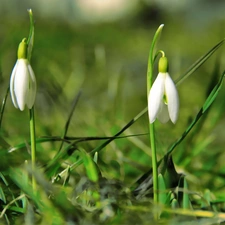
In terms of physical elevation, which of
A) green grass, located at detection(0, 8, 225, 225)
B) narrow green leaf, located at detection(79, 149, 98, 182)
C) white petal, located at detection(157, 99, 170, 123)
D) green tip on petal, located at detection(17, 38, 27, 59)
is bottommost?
green grass, located at detection(0, 8, 225, 225)

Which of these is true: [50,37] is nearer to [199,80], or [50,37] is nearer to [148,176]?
[199,80]

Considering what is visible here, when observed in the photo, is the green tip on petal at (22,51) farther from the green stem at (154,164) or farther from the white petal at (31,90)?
the green stem at (154,164)

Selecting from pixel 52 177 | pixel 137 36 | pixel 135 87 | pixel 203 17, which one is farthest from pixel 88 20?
pixel 52 177

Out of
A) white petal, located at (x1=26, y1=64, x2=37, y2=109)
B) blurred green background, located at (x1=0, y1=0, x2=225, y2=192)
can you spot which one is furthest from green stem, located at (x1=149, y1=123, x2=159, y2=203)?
blurred green background, located at (x1=0, y1=0, x2=225, y2=192)

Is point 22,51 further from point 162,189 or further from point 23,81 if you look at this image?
point 162,189

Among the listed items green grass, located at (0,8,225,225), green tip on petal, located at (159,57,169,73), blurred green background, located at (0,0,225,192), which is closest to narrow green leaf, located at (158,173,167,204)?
green grass, located at (0,8,225,225)

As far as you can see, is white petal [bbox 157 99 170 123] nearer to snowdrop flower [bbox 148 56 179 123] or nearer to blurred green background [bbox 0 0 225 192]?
snowdrop flower [bbox 148 56 179 123]

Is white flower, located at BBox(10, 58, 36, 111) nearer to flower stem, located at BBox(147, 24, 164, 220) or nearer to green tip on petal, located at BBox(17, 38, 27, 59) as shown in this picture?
green tip on petal, located at BBox(17, 38, 27, 59)

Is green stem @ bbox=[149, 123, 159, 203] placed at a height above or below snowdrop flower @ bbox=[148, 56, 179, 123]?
below

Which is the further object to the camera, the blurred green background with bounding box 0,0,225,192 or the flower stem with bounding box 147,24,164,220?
the blurred green background with bounding box 0,0,225,192
